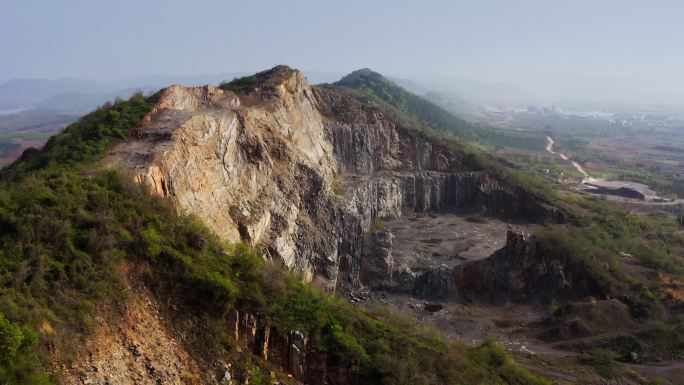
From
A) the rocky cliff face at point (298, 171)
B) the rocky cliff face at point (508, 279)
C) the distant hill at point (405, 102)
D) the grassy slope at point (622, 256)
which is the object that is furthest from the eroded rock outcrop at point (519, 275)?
the distant hill at point (405, 102)

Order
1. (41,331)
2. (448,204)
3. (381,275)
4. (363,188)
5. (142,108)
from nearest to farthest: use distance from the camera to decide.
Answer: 1. (41,331)
2. (142,108)
3. (381,275)
4. (363,188)
5. (448,204)

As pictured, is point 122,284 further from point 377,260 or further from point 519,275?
point 519,275

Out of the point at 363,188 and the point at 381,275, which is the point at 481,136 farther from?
the point at 381,275

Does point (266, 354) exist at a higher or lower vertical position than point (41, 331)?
lower

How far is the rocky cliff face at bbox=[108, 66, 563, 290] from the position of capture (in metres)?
24.5

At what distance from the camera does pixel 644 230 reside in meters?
48.5

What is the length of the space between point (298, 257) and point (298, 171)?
7.01 m

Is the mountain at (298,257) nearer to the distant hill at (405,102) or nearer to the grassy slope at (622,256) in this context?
the grassy slope at (622,256)

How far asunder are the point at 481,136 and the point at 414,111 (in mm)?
25330

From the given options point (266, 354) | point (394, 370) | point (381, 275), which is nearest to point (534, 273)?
point (381, 275)

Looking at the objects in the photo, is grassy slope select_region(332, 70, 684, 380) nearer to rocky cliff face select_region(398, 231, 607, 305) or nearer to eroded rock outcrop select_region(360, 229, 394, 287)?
rocky cliff face select_region(398, 231, 607, 305)

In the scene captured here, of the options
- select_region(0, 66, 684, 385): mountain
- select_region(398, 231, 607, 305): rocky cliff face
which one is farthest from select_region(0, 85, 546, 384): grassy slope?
select_region(398, 231, 607, 305): rocky cliff face

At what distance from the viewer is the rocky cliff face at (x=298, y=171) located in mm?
24469

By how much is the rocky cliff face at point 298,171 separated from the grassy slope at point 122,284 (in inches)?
118
